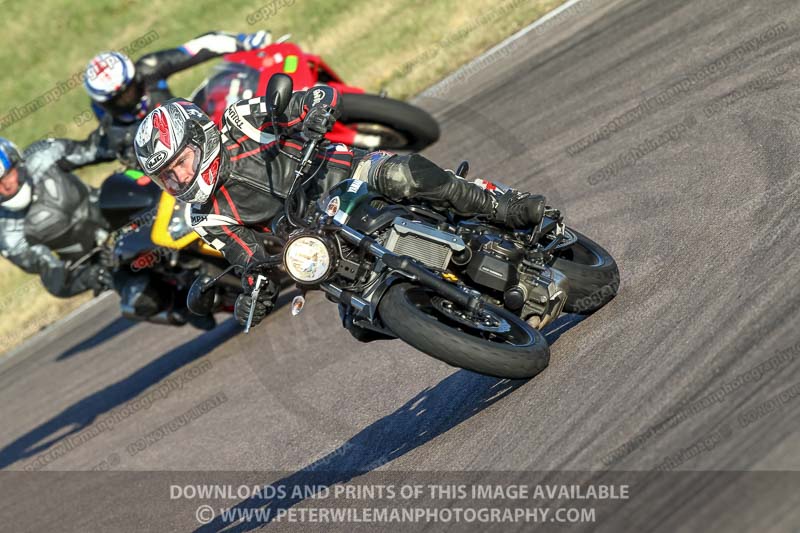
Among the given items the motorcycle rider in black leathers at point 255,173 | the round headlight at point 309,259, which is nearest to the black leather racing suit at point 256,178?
the motorcycle rider in black leathers at point 255,173

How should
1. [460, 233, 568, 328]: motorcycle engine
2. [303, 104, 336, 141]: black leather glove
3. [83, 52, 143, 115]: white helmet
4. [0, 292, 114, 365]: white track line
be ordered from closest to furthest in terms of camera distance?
[303, 104, 336, 141]: black leather glove, [460, 233, 568, 328]: motorcycle engine, [83, 52, 143, 115]: white helmet, [0, 292, 114, 365]: white track line

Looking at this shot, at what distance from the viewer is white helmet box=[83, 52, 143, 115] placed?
31.6 feet

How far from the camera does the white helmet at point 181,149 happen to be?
574 cm

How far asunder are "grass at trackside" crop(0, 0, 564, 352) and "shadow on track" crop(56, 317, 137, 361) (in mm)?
1636

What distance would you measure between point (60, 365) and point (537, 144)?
6265 mm

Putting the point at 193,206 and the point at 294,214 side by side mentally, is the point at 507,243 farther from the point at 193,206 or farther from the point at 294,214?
the point at 193,206

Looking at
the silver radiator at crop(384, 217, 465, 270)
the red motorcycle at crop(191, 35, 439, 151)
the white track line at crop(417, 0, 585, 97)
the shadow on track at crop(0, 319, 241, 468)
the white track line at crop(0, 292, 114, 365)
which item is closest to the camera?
the silver radiator at crop(384, 217, 465, 270)

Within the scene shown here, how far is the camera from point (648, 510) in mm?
4203

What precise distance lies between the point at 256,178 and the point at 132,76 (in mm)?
4323

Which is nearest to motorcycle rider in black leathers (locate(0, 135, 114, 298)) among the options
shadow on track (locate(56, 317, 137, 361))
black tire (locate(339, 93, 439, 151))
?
shadow on track (locate(56, 317, 137, 361))

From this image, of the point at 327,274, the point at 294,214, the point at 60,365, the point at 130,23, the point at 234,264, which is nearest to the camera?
the point at 327,274

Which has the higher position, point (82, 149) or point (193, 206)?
point (193, 206)

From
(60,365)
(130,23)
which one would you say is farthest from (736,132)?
(130,23)

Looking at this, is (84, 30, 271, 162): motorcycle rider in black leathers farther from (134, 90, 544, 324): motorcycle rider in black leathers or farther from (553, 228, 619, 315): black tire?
(553, 228, 619, 315): black tire
